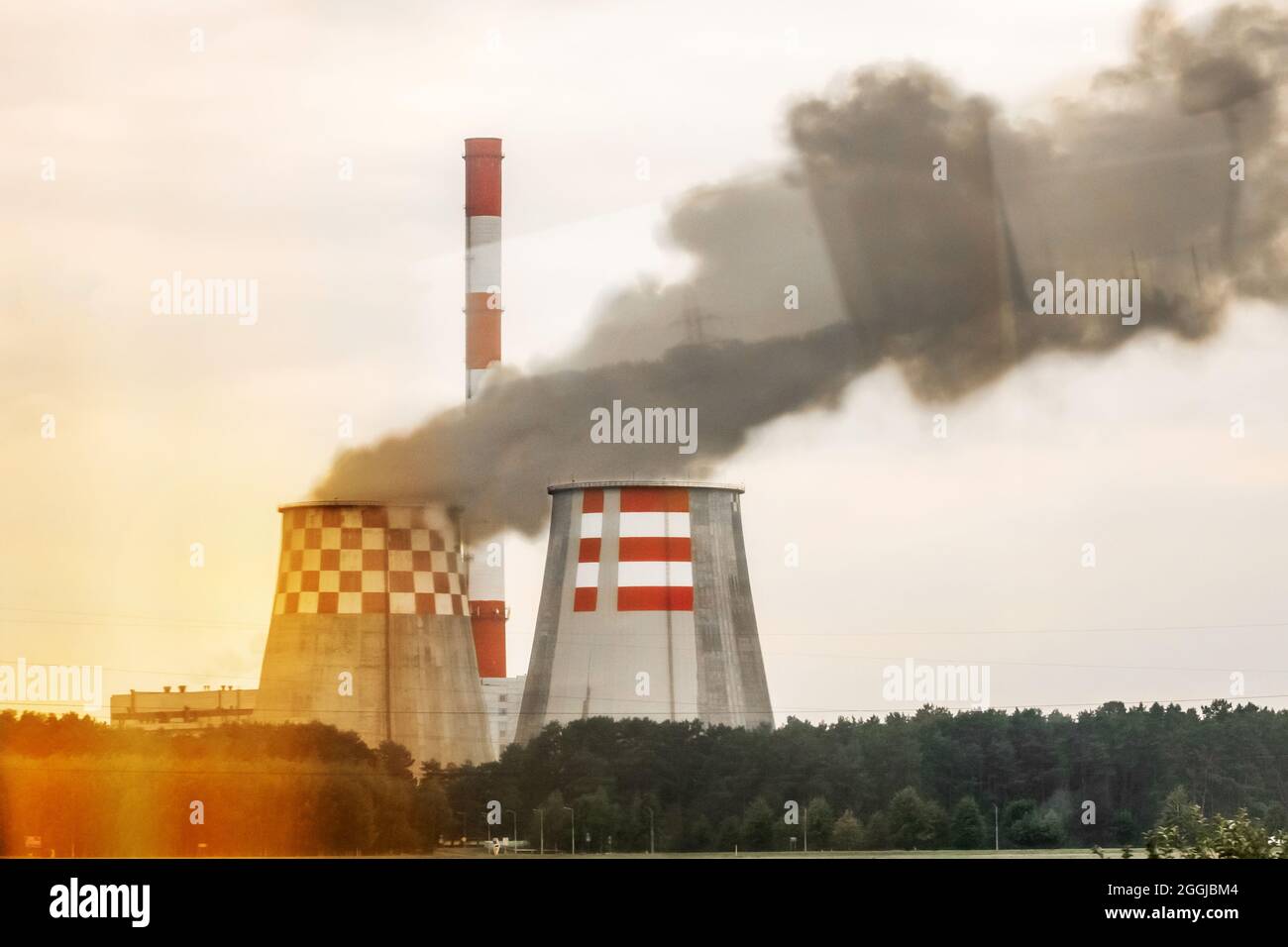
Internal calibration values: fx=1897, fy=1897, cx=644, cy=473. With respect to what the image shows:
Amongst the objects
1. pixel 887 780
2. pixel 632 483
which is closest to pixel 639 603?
pixel 632 483

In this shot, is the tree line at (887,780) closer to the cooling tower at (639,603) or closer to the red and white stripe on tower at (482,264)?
the cooling tower at (639,603)

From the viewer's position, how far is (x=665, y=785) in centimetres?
2466

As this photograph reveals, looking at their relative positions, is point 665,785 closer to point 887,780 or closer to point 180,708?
point 887,780

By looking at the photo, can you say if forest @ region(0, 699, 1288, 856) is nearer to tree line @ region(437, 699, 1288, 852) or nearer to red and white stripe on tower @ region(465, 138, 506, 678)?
tree line @ region(437, 699, 1288, 852)

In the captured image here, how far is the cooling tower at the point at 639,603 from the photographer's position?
2267 cm

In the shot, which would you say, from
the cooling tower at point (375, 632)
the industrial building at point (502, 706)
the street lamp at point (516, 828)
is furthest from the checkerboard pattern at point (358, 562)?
the street lamp at point (516, 828)

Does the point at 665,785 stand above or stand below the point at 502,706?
below

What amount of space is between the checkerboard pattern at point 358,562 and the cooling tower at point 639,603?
5.52 feet

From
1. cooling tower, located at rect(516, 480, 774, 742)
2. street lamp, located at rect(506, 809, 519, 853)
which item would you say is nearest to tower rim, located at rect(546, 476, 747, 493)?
cooling tower, located at rect(516, 480, 774, 742)

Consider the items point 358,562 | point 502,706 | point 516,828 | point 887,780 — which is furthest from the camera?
point 887,780

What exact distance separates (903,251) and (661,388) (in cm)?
323

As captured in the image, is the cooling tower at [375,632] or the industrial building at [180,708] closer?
the cooling tower at [375,632]

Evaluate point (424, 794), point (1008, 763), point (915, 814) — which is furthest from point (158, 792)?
point (1008, 763)

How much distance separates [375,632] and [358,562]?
3.80 feet
